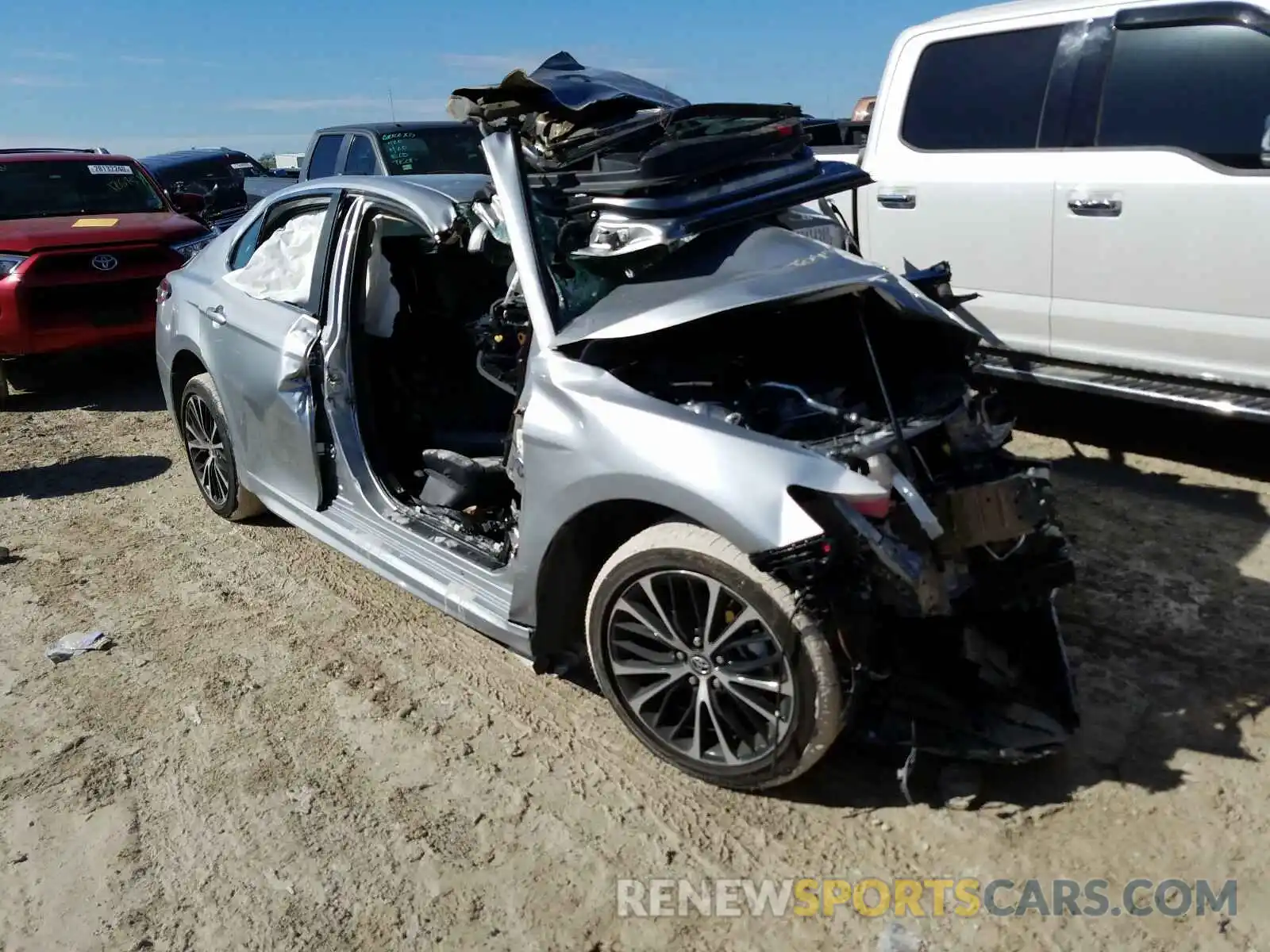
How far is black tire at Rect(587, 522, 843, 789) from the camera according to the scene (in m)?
2.66

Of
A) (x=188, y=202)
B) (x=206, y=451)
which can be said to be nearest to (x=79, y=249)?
(x=188, y=202)

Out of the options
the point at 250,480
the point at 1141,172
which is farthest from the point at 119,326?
the point at 1141,172

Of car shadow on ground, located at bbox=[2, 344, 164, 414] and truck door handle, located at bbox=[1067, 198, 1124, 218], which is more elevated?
truck door handle, located at bbox=[1067, 198, 1124, 218]

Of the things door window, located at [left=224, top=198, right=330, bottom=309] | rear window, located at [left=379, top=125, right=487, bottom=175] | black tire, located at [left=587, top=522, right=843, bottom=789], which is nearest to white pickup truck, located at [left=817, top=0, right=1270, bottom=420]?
black tire, located at [left=587, top=522, right=843, bottom=789]

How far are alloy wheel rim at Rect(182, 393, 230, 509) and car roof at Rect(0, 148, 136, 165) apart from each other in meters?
5.39

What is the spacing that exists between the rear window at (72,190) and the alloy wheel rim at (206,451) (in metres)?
4.83

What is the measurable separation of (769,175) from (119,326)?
21.8ft

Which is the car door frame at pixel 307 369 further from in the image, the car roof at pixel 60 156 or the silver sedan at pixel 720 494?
the car roof at pixel 60 156

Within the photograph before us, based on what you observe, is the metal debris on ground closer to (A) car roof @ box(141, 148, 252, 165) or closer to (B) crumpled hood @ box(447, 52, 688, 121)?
(B) crumpled hood @ box(447, 52, 688, 121)

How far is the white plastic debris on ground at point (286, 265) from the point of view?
4301 millimetres

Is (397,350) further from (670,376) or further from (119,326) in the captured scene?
(119,326)

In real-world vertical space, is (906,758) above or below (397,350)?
below

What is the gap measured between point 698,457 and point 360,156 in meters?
8.69

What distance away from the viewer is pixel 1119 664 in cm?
351
